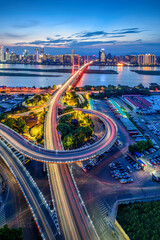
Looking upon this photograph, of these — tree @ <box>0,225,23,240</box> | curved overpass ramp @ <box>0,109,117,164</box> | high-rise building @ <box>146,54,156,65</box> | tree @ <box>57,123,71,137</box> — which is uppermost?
high-rise building @ <box>146,54,156,65</box>

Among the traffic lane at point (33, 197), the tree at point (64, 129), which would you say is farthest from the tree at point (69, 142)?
the traffic lane at point (33, 197)

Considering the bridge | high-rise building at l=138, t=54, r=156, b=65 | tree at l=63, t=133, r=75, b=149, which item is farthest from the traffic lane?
high-rise building at l=138, t=54, r=156, b=65

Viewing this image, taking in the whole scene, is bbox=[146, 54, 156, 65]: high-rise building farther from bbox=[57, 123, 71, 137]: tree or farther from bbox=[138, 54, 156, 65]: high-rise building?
bbox=[57, 123, 71, 137]: tree

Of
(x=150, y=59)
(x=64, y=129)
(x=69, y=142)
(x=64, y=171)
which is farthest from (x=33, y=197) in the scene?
(x=150, y=59)

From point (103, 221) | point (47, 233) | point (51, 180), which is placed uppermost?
point (51, 180)

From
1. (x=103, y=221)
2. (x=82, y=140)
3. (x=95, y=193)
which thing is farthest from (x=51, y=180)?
(x=82, y=140)

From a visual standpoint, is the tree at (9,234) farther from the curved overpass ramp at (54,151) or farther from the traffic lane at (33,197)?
the curved overpass ramp at (54,151)

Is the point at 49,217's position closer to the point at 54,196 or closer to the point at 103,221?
the point at 54,196

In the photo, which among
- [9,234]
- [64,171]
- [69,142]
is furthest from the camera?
[69,142]

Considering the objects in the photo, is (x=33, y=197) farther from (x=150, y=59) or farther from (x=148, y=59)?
(x=150, y=59)

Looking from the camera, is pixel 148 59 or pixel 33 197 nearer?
pixel 33 197

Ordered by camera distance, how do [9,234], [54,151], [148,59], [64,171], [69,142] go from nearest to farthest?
[9,234] < [64,171] < [54,151] < [69,142] < [148,59]
